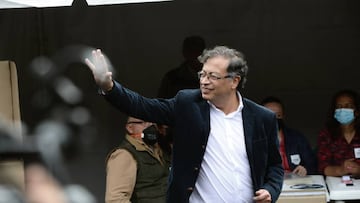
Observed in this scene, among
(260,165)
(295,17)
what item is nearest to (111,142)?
(295,17)

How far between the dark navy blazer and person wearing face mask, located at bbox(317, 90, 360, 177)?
1.75m

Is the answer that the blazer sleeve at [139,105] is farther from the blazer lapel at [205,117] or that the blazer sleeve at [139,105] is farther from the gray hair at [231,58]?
the gray hair at [231,58]

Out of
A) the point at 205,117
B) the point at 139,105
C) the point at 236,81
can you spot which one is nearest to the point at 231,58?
the point at 236,81

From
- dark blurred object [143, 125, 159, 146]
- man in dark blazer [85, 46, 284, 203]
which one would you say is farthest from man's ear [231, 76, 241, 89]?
dark blurred object [143, 125, 159, 146]

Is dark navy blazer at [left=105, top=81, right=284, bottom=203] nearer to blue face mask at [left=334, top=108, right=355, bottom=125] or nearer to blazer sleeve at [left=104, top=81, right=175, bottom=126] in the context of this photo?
blazer sleeve at [left=104, top=81, right=175, bottom=126]

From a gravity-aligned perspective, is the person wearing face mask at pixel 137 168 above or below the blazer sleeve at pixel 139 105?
below

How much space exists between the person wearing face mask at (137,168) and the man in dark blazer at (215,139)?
43.6 inches

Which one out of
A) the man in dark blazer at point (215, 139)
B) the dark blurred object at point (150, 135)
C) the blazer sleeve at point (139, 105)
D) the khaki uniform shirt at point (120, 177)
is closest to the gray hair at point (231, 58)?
the man in dark blazer at point (215, 139)

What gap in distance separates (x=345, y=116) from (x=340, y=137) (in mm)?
165

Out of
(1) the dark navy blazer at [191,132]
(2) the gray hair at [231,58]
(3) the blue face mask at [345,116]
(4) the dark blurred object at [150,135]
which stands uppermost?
(2) the gray hair at [231,58]

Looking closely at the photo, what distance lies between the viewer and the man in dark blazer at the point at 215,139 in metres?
3.33

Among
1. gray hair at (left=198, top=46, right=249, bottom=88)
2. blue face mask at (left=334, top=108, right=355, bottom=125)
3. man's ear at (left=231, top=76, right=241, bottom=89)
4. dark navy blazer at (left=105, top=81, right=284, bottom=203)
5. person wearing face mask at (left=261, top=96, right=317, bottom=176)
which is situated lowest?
person wearing face mask at (left=261, top=96, right=317, bottom=176)

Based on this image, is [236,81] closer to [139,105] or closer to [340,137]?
[139,105]

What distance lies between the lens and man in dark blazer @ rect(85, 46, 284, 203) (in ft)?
10.9
